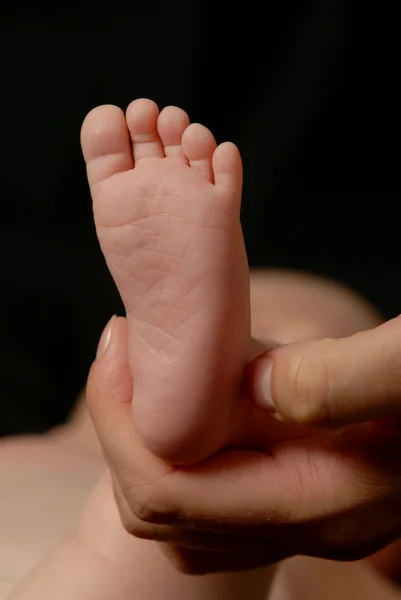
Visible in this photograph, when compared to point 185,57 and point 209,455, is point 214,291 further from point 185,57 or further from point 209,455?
point 185,57

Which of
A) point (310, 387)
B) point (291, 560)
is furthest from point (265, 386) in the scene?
point (291, 560)

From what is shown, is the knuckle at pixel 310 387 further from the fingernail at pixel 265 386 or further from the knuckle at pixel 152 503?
the knuckle at pixel 152 503

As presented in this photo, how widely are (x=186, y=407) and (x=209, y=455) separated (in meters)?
0.06

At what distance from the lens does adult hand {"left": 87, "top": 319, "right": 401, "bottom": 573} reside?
21.8 inches

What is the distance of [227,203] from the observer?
0.53 metres

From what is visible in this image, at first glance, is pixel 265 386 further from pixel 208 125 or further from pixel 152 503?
pixel 208 125

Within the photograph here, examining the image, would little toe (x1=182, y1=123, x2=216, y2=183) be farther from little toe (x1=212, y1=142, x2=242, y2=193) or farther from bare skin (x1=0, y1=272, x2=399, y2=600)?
bare skin (x1=0, y1=272, x2=399, y2=600)

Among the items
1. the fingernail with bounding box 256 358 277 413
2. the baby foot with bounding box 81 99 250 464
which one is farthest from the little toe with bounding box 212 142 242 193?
the fingernail with bounding box 256 358 277 413

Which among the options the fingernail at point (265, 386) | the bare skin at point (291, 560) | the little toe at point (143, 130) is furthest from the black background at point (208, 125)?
the fingernail at point (265, 386)

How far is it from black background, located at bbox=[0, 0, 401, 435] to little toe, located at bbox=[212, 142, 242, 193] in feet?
1.79

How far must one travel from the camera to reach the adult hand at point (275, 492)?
0.55m

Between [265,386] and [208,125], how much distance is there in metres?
0.65

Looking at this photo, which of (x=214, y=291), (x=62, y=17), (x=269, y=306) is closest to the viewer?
(x=214, y=291)

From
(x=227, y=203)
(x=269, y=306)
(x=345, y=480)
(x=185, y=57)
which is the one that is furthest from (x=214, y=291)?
(x=185, y=57)
